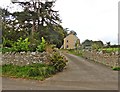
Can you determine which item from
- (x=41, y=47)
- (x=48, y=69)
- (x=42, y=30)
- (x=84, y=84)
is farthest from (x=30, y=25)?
(x=84, y=84)

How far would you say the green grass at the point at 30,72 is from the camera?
1359 centimetres

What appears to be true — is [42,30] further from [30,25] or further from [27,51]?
[27,51]

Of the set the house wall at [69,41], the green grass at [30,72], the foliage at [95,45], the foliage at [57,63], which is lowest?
the green grass at [30,72]

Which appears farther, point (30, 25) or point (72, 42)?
point (72, 42)

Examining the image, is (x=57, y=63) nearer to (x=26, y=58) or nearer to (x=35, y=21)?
(x=26, y=58)

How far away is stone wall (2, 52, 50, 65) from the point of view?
1655cm

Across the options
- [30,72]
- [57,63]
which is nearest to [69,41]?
[57,63]

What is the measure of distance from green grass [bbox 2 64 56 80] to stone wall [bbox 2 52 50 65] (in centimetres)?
69

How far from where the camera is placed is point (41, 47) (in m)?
17.8

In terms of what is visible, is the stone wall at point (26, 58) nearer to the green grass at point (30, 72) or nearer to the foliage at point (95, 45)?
the green grass at point (30, 72)

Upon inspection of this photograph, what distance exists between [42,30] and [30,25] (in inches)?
58.4

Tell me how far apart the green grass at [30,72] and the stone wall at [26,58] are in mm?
688

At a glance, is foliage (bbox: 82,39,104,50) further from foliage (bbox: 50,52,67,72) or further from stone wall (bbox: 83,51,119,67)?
foliage (bbox: 50,52,67,72)

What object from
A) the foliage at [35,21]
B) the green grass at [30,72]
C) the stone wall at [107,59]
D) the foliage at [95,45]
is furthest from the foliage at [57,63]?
the foliage at [95,45]
